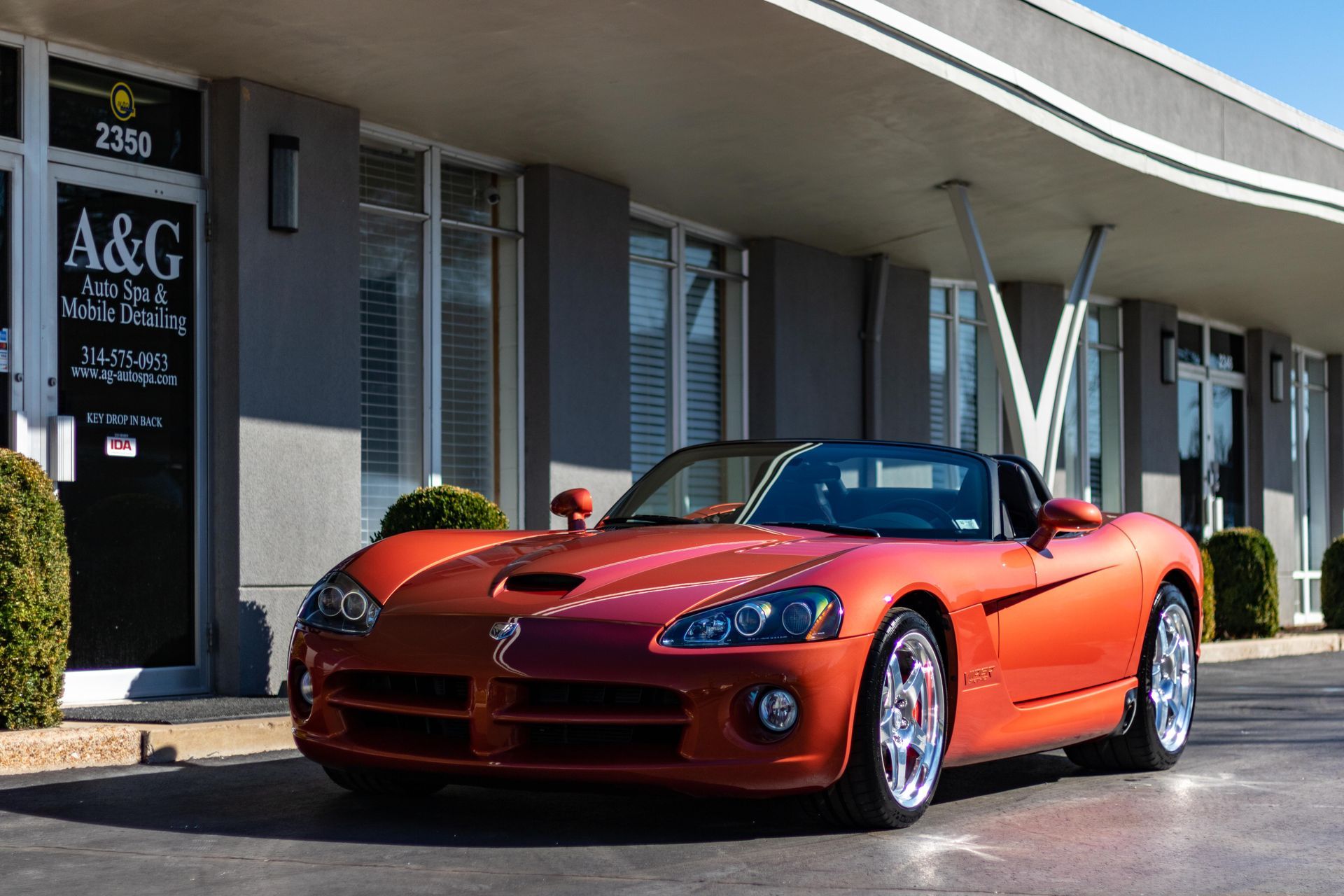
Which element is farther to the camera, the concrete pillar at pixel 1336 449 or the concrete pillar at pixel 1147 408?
the concrete pillar at pixel 1336 449

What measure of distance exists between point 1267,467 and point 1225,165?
1028cm

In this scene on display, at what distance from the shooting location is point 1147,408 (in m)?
20.0

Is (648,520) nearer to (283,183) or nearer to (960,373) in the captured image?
(283,183)

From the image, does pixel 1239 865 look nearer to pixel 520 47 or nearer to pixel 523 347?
pixel 520 47

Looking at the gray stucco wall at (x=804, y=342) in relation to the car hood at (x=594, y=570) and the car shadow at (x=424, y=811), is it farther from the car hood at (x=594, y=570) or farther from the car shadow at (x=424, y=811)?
the car hood at (x=594, y=570)

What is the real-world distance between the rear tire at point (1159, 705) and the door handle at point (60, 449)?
5.47m

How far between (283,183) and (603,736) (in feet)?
20.0

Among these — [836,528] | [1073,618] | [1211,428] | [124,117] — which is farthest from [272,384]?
[1211,428]

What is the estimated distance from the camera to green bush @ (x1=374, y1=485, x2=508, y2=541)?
9719 millimetres

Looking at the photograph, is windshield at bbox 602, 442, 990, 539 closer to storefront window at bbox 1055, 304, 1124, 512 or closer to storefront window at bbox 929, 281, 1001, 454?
storefront window at bbox 929, 281, 1001, 454

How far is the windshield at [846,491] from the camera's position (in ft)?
19.3

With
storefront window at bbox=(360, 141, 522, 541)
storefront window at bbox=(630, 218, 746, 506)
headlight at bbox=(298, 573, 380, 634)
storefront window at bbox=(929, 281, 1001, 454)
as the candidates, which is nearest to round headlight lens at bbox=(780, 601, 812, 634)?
headlight at bbox=(298, 573, 380, 634)

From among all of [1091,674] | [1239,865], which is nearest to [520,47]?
[1091,674]

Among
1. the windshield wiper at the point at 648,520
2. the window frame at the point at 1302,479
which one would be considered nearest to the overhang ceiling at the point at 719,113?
the windshield wiper at the point at 648,520
